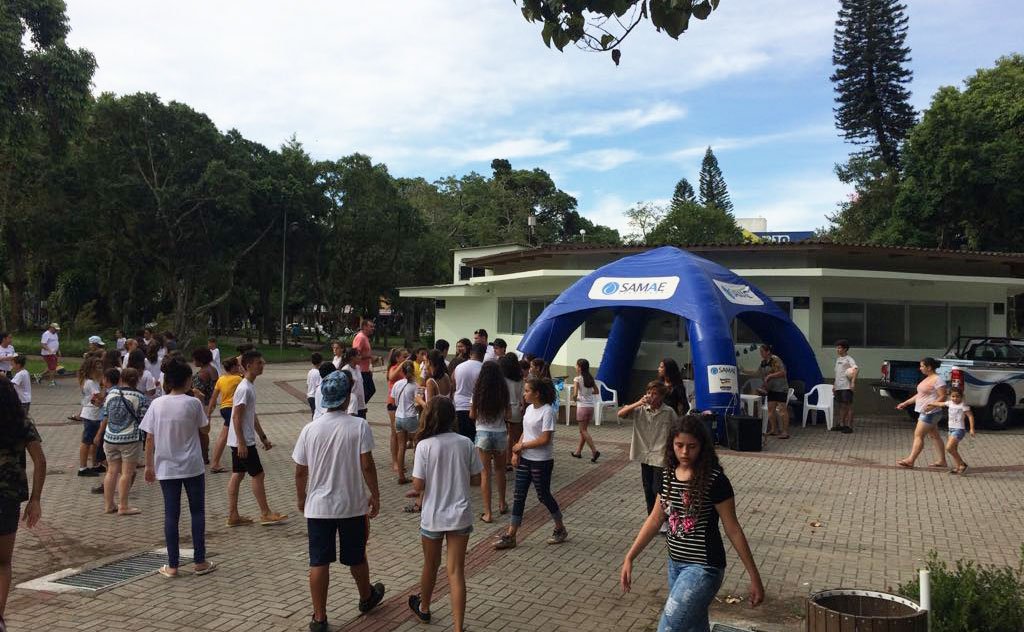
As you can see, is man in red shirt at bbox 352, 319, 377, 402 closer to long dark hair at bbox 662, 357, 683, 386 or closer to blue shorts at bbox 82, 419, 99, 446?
blue shorts at bbox 82, 419, 99, 446

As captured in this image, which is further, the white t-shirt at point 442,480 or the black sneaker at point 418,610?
the black sneaker at point 418,610

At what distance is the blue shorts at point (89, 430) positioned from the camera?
31.6 ft

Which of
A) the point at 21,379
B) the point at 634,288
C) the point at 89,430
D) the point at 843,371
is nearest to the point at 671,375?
the point at 634,288

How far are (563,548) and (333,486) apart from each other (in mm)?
2774

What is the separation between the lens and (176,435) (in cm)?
607

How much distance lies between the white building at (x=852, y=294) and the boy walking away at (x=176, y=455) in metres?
13.6

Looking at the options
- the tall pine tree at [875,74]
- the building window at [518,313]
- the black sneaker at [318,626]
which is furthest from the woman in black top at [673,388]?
the tall pine tree at [875,74]

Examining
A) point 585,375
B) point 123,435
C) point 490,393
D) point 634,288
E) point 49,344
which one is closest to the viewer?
point 490,393

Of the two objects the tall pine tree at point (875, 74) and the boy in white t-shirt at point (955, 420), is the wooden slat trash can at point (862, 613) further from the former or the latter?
the tall pine tree at point (875, 74)

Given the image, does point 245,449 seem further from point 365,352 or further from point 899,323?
point 899,323

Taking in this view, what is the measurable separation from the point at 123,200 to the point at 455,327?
16881mm

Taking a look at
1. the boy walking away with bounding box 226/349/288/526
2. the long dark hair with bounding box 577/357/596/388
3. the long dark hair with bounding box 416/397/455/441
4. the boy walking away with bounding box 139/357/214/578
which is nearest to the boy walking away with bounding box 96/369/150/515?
the boy walking away with bounding box 226/349/288/526

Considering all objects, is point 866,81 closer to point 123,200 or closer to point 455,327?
point 455,327

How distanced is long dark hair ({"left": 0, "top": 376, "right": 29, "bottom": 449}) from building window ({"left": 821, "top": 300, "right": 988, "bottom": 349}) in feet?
54.9
